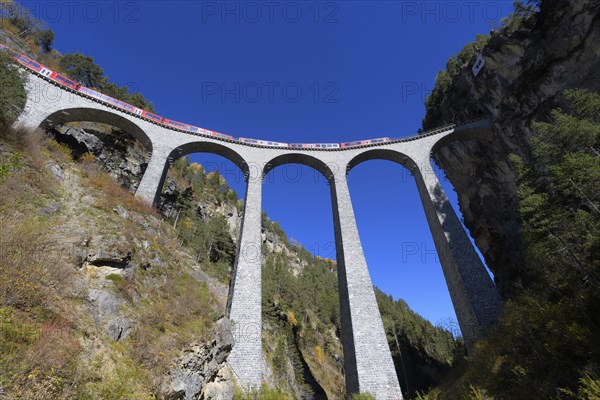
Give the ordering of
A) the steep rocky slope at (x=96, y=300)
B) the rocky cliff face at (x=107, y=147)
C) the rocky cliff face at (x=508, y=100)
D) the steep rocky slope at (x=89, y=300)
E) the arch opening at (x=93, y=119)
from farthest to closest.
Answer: the rocky cliff face at (x=107, y=147) < the arch opening at (x=93, y=119) < the rocky cliff face at (x=508, y=100) < the steep rocky slope at (x=96, y=300) < the steep rocky slope at (x=89, y=300)

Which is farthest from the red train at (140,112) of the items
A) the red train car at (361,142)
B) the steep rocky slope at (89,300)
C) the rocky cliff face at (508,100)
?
the steep rocky slope at (89,300)

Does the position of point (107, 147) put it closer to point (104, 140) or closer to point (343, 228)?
point (104, 140)

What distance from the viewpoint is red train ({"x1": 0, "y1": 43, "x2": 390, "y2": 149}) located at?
21250mm

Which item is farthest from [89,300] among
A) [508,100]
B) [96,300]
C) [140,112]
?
[508,100]

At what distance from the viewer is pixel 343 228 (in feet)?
67.3

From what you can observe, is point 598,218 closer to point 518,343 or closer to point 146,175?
point 518,343

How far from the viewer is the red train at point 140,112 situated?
69.7ft

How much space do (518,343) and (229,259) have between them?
3299 cm

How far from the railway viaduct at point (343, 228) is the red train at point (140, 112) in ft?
1.23

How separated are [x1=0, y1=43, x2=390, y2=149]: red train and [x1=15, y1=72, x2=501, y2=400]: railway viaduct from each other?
14.7 inches

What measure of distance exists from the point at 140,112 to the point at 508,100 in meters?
26.2

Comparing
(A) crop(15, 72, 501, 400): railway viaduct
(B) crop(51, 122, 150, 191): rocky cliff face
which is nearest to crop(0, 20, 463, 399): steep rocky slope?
(B) crop(51, 122, 150, 191): rocky cliff face

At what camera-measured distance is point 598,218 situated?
10.8m

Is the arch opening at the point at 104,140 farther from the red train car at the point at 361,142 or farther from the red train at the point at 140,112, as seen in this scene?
the red train car at the point at 361,142
